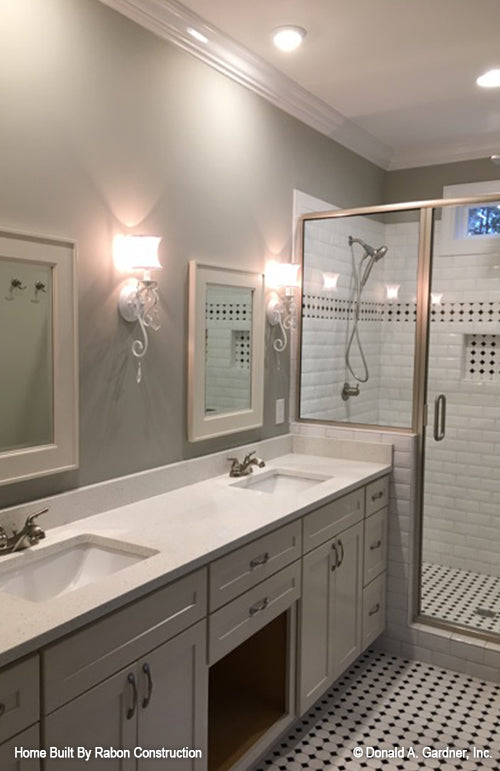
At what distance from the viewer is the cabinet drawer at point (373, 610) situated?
3020 millimetres

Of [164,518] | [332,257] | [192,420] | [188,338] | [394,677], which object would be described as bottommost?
[394,677]

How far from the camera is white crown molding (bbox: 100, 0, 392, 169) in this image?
237 cm

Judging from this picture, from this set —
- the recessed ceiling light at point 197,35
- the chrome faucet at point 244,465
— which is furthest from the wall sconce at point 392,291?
the recessed ceiling light at point 197,35

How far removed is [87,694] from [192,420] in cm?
136

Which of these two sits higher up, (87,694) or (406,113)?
(406,113)

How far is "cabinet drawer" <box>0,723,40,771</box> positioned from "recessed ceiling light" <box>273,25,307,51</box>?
2.55m

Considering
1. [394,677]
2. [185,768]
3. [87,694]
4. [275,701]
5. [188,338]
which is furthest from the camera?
[394,677]

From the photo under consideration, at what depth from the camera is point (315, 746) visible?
2490mm

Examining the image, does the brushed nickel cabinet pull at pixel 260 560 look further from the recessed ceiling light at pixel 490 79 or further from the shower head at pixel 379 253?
the recessed ceiling light at pixel 490 79

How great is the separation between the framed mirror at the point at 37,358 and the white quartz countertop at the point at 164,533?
0.90 feet

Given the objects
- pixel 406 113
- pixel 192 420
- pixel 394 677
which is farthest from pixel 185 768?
pixel 406 113

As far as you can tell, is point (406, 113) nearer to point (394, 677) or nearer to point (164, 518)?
point (164, 518)

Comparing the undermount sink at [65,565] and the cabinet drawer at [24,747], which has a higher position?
the undermount sink at [65,565]

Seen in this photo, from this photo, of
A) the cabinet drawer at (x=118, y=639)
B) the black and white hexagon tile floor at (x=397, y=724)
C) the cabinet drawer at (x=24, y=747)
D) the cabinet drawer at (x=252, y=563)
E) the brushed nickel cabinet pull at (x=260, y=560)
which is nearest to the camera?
the cabinet drawer at (x=24, y=747)
